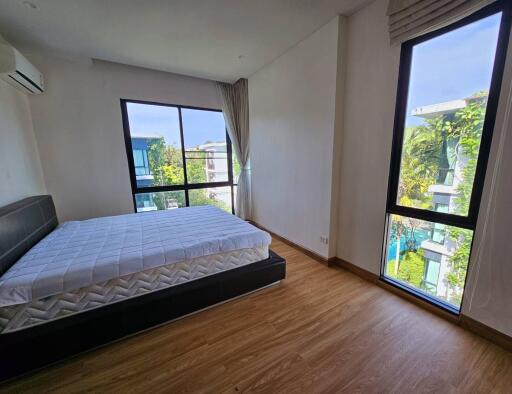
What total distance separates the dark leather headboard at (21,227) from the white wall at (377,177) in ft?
10.1

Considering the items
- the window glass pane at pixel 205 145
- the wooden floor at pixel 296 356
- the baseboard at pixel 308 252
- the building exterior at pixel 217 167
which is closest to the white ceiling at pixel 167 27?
the window glass pane at pixel 205 145

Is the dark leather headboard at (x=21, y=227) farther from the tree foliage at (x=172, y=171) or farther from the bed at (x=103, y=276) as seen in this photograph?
the tree foliage at (x=172, y=171)

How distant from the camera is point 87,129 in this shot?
10.2 ft

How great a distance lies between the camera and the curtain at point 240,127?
4.01 metres

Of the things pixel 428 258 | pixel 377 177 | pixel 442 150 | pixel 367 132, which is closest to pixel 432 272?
pixel 428 258

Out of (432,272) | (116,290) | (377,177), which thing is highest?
(377,177)

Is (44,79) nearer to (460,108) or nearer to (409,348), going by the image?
(460,108)

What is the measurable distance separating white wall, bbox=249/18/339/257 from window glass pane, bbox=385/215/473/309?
717 millimetres

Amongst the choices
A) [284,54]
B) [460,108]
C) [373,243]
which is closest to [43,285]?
[373,243]

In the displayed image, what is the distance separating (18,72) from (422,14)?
376 cm

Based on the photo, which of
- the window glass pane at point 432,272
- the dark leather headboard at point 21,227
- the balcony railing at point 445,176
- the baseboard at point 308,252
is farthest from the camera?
the baseboard at point 308,252

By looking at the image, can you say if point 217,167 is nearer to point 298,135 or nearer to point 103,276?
point 298,135

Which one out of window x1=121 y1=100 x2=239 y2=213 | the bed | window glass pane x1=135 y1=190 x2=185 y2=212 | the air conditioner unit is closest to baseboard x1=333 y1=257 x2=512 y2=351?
the bed

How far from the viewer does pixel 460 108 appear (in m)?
1.63
